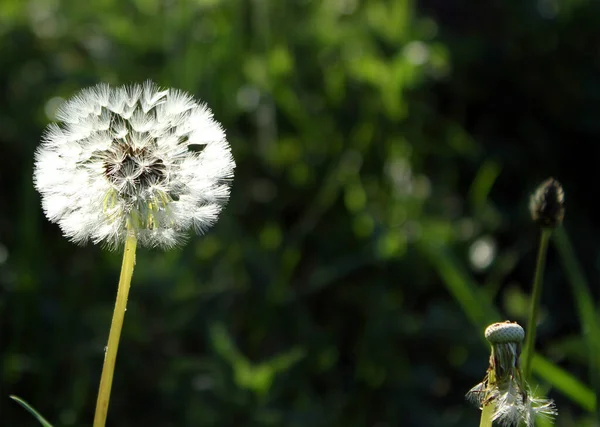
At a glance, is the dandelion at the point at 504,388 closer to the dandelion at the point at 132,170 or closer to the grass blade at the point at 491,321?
the dandelion at the point at 132,170

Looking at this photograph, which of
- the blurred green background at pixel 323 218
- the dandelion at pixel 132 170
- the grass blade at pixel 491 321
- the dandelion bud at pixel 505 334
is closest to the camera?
the dandelion bud at pixel 505 334

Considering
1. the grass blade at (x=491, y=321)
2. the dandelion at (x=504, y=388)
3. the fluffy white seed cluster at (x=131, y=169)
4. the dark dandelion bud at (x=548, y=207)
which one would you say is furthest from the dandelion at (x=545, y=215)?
the grass blade at (x=491, y=321)

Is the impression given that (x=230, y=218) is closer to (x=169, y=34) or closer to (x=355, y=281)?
(x=355, y=281)

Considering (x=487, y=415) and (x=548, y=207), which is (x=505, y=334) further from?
(x=548, y=207)

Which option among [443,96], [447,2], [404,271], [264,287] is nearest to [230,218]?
[264,287]

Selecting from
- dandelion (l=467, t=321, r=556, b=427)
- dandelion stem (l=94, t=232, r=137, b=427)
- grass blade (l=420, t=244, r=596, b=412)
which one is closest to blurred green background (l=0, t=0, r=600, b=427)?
grass blade (l=420, t=244, r=596, b=412)
